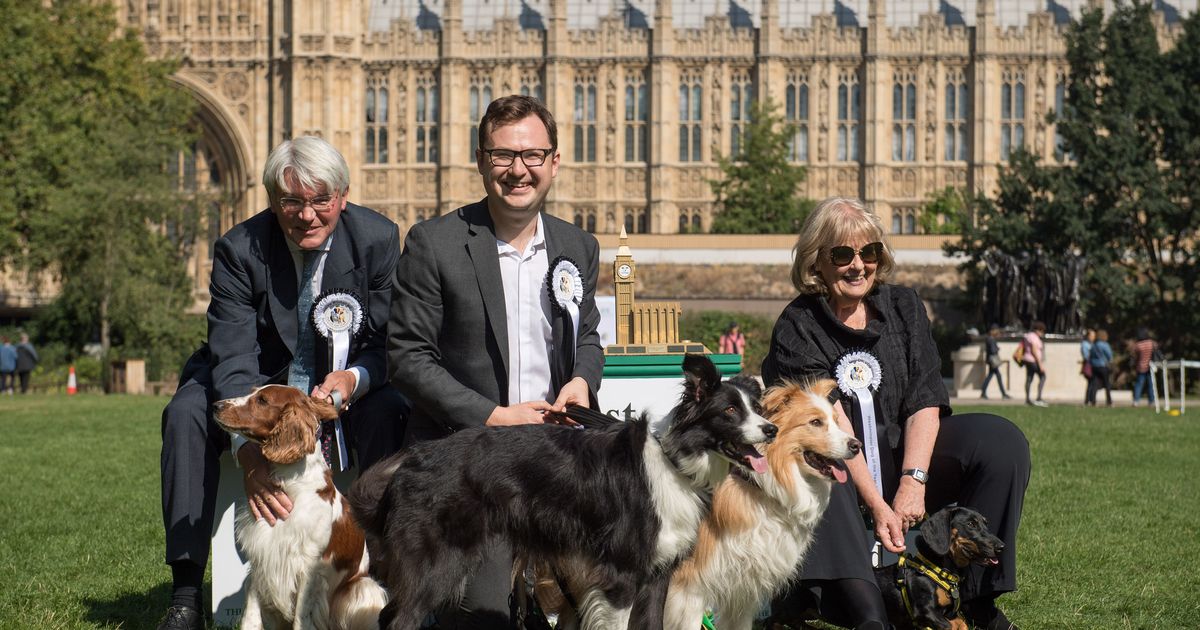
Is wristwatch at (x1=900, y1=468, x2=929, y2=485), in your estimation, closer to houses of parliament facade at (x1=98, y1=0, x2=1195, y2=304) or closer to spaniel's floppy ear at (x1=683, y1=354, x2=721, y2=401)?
spaniel's floppy ear at (x1=683, y1=354, x2=721, y2=401)

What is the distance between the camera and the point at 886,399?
5.49 metres

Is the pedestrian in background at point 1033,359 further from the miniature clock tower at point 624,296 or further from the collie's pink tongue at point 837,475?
the collie's pink tongue at point 837,475

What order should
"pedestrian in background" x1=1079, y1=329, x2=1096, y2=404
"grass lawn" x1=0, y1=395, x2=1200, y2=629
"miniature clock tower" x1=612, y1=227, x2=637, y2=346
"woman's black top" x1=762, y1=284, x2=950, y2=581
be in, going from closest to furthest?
"woman's black top" x1=762, y1=284, x2=950, y2=581
"grass lawn" x1=0, y1=395, x2=1200, y2=629
"miniature clock tower" x1=612, y1=227, x2=637, y2=346
"pedestrian in background" x1=1079, y1=329, x2=1096, y2=404

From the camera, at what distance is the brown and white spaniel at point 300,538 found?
4.73m

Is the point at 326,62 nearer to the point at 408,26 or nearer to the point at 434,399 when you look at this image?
the point at 408,26

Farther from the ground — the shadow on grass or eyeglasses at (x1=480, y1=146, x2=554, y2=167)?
eyeglasses at (x1=480, y1=146, x2=554, y2=167)

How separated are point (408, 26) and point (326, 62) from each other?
2.79 m

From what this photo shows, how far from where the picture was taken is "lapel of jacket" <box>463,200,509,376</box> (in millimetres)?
5250

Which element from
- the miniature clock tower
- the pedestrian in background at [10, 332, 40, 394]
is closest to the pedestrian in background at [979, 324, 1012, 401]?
the miniature clock tower

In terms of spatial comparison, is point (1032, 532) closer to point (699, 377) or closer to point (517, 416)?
point (517, 416)

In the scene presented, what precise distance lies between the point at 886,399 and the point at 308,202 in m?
2.14

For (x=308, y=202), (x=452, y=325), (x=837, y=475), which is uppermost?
(x=308, y=202)

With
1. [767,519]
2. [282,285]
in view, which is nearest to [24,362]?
[282,285]

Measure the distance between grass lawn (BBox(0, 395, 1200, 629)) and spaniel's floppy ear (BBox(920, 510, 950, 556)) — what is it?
769mm
